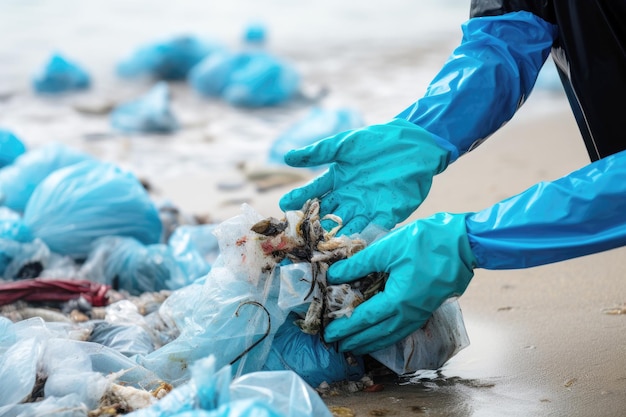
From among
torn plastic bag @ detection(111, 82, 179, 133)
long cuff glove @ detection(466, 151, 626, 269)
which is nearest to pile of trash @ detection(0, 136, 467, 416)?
long cuff glove @ detection(466, 151, 626, 269)

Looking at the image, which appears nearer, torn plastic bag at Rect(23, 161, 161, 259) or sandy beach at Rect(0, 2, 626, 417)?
sandy beach at Rect(0, 2, 626, 417)

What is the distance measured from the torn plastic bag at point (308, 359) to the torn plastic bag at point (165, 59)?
6236mm

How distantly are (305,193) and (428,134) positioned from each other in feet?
1.33

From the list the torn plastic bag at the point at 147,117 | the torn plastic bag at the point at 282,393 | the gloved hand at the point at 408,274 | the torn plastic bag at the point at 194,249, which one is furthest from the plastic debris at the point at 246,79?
the torn plastic bag at the point at 282,393

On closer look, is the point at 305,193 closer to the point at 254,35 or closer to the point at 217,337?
the point at 217,337

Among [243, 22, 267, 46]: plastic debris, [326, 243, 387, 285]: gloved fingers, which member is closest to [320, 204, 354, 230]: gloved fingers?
[326, 243, 387, 285]: gloved fingers

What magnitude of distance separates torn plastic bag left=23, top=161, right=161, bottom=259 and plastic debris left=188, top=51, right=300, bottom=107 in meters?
3.59

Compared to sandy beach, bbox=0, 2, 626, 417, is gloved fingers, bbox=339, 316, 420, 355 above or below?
above

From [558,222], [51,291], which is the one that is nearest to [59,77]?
[51,291]

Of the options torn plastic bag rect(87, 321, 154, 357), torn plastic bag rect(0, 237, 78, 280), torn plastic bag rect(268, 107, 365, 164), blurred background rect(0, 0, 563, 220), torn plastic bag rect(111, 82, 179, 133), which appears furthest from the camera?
torn plastic bag rect(111, 82, 179, 133)

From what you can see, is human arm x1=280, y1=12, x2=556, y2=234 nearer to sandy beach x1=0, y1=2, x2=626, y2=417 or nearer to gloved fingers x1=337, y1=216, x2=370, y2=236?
gloved fingers x1=337, y1=216, x2=370, y2=236

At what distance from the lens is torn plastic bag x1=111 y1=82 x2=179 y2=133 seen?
5.98 metres

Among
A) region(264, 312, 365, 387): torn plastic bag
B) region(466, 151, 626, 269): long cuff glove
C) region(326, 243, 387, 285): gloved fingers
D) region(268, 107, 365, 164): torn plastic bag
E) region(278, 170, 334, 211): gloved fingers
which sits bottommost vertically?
region(268, 107, 365, 164): torn plastic bag

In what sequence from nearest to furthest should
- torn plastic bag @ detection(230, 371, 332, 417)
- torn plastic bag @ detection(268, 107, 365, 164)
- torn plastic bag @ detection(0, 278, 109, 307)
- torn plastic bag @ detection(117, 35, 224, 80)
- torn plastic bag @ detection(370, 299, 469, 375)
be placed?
1. torn plastic bag @ detection(230, 371, 332, 417)
2. torn plastic bag @ detection(370, 299, 469, 375)
3. torn plastic bag @ detection(0, 278, 109, 307)
4. torn plastic bag @ detection(268, 107, 365, 164)
5. torn plastic bag @ detection(117, 35, 224, 80)
